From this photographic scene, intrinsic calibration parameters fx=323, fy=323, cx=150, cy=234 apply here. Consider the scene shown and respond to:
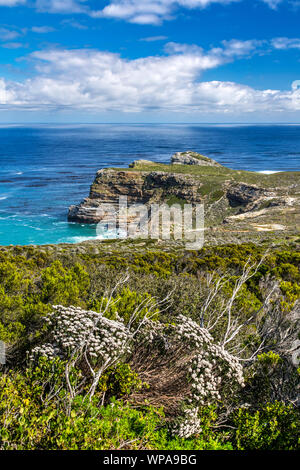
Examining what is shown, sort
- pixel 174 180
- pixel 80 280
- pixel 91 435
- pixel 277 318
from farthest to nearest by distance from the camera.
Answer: pixel 174 180
pixel 80 280
pixel 277 318
pixel 91 435

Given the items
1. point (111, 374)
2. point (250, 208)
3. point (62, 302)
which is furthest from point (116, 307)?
point (250, 208)

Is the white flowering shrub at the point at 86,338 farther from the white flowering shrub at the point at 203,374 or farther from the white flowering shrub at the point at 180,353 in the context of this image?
the white flowering shrub at the point at 203,374

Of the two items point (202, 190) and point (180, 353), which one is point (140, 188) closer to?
point (202, 190)

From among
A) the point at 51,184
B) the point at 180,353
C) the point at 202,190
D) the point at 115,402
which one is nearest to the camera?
the point at 115,402

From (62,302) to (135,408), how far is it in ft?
11.5

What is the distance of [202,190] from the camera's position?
77.8 metres

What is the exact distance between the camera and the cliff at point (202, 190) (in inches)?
2643

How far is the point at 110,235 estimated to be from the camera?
218ft

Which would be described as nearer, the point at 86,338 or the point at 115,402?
the point at 115,402

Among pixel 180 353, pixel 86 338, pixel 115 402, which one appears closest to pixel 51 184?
pixel 86 338

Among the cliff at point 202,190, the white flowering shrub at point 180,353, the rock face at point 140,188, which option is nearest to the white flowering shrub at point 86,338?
the white flowering shrub at point 180,353

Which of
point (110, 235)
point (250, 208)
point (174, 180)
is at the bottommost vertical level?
point (110, 235)

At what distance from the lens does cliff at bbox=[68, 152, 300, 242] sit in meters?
67.1

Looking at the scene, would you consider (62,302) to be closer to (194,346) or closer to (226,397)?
(194,346)
